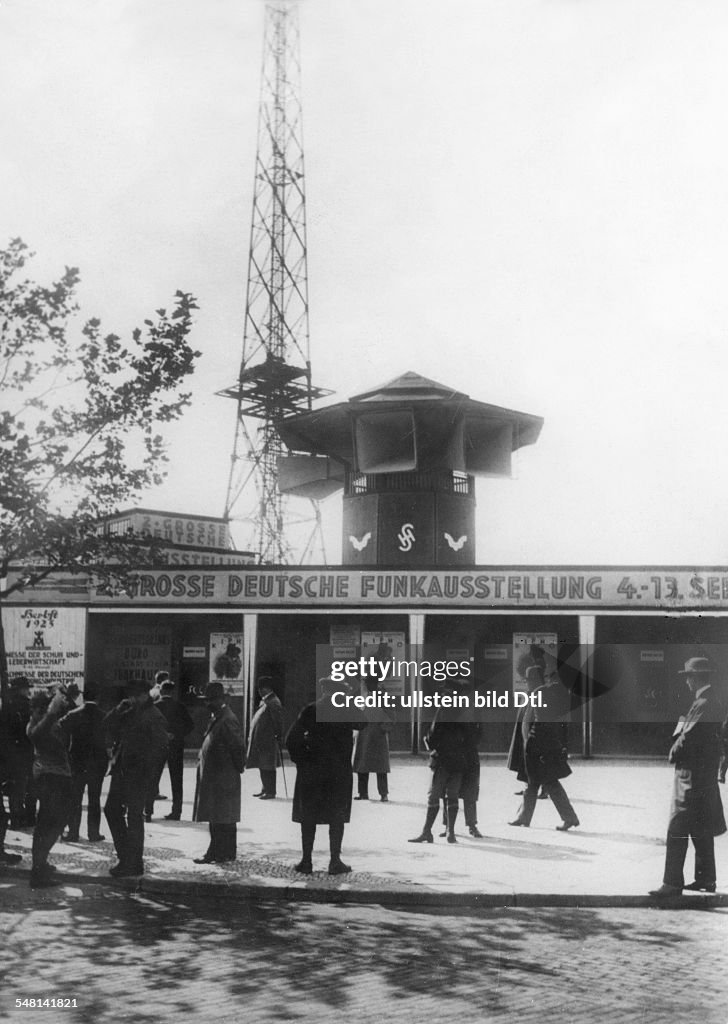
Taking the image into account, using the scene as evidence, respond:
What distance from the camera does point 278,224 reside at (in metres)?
19.1

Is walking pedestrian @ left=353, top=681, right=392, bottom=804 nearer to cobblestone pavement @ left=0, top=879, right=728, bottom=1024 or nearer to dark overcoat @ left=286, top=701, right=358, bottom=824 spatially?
dark overcoat @ left=286, top=701, right=358, bottom=824

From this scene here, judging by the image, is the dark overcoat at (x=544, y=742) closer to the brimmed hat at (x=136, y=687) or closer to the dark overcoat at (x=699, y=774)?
the dark overcoat at (x=699, y=774)

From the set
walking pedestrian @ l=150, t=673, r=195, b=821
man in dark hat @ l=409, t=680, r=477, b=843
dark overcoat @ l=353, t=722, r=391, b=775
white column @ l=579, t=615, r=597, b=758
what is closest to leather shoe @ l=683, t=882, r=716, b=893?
man in dark hat @ l=409, t=680, r=477, b=843

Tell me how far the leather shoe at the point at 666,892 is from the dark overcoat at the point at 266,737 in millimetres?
6923

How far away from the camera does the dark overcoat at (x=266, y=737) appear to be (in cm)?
1464

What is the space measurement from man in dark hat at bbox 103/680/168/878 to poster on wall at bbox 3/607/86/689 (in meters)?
12.5

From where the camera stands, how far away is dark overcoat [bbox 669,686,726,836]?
340 inches

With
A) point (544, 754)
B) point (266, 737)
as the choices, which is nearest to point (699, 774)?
point (544, 754)

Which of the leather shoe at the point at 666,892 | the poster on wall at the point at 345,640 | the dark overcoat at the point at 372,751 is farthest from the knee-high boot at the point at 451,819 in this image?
the poster on wall at the point at 345,640

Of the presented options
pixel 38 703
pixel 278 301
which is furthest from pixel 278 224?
pixel 38 703

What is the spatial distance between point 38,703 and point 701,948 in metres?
5.74

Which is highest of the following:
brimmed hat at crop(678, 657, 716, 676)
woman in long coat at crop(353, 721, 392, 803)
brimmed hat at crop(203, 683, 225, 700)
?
brimmed hat at crop(678, 657, 716, 676)

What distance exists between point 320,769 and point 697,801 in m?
3.13

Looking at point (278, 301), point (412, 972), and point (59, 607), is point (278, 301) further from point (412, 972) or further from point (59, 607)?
point (412, 972)
